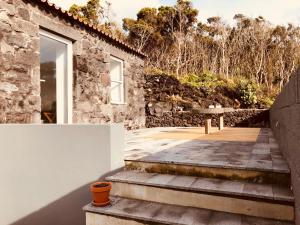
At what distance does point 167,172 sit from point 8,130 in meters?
2.58

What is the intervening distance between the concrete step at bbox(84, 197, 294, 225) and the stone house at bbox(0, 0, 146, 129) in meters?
2.58

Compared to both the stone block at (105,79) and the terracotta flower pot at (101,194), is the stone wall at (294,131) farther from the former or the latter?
the stone block at (105,79)

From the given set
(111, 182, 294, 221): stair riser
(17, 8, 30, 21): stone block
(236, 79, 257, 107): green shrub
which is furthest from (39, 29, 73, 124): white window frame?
(236, 79, 257, 107): green shrub

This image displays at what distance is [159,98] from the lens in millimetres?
10602

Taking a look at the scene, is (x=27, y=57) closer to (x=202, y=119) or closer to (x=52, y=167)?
(x=52, y=167)

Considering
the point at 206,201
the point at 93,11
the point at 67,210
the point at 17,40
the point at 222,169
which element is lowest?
the point at 67,210

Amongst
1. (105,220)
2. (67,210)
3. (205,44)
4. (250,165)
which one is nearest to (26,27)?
(67,210)

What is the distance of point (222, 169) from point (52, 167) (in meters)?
2.37

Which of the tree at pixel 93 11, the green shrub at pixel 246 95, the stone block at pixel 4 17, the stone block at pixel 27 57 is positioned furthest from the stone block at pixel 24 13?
the tree at pixel 93 11

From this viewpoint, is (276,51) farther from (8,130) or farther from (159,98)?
(8,130)

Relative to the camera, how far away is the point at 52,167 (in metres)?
3.62

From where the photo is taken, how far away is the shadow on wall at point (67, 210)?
11.2 feet

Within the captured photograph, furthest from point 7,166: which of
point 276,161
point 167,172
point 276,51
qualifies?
point 276,51

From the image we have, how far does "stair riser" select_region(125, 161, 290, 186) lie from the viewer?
2717mm
